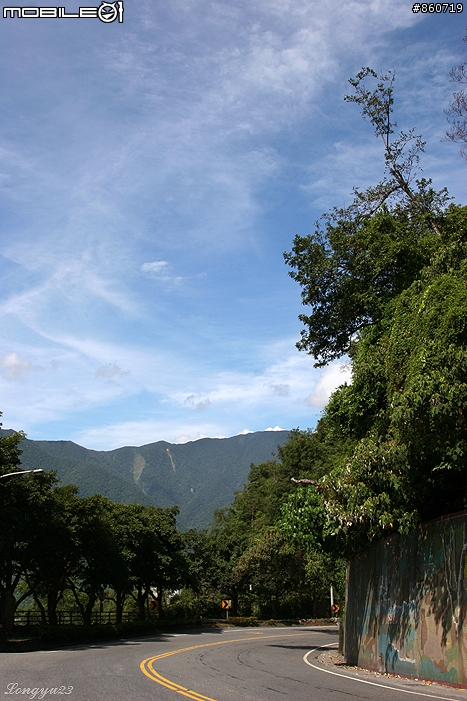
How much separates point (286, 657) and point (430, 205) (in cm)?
1826

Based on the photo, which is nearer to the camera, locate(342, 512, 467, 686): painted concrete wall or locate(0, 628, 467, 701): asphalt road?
locate(0, 628, 467, 701): asphalt road

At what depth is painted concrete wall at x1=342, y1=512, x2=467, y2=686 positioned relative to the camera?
11414mm

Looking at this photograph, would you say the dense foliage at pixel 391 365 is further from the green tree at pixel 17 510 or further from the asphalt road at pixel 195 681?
the green tree at pixel 17 510

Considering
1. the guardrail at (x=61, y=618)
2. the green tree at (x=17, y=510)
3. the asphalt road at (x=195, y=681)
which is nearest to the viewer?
the asphalt road at (x=195, y=681)

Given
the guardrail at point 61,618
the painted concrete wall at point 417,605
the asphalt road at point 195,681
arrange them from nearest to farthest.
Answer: the asphalt road at point 195,681 → the painted concrete wall at point 417,605 → the guardrail at point 61,618

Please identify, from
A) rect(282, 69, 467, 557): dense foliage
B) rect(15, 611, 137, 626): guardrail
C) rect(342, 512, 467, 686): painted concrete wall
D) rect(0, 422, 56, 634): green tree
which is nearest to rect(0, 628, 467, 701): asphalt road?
rect(342, 512, 467, 686): painted concrete wall

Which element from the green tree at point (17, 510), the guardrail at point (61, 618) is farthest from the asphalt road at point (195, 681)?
the guardrail at point (61, 618)

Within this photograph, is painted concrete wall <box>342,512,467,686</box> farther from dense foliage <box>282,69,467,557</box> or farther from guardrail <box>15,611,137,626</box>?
guardrail <box>15,611,137,626</box>

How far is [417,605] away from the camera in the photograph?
12.9m

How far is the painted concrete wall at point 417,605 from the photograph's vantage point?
449 inches

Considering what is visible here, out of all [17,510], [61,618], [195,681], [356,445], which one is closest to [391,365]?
[356,445]

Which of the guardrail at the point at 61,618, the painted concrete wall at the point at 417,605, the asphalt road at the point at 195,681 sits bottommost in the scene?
the guardrail at the point at 61,618

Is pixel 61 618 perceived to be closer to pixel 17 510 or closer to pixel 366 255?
pixel 17 510

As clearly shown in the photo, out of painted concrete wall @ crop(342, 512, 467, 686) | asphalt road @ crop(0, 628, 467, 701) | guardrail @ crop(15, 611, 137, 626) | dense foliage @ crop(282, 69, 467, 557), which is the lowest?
guardrail @ crop(15, 611, 137, 626)
